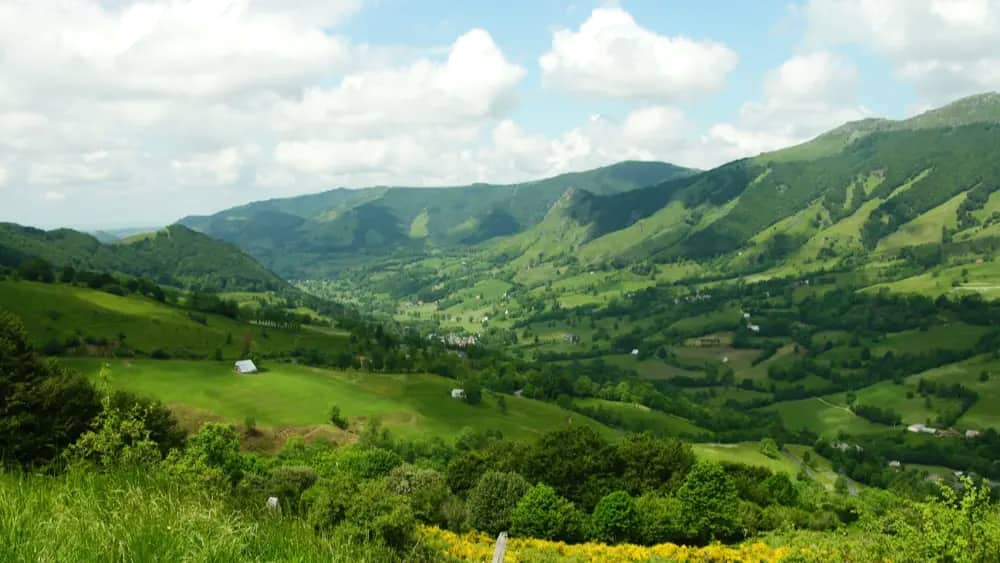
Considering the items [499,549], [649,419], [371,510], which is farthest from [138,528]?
[649,419]

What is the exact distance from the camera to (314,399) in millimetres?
141500

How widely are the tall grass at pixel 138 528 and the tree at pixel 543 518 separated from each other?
48.8m

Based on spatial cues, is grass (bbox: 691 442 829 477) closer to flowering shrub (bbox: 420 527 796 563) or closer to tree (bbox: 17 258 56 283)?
flowering shrub (bbox: 420 527 796 563)

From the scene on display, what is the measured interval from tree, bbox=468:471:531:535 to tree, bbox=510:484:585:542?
3.78 feet

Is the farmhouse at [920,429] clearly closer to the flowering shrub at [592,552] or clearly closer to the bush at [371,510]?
the flowering shrub at [592,552]

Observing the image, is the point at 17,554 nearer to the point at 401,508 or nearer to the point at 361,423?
the point at 401,508

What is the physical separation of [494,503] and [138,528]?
53.4m

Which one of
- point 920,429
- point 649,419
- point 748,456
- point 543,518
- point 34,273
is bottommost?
point 920,429

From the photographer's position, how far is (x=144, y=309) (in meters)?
187

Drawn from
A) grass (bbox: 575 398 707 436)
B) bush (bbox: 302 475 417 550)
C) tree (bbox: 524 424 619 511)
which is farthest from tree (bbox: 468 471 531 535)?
grass (bbox: 575 398 707 436)

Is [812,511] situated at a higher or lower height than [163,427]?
lower

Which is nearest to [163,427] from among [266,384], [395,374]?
[266,384]

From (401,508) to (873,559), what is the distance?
75.2ft

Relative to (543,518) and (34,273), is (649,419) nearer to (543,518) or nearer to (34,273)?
(543,518)
